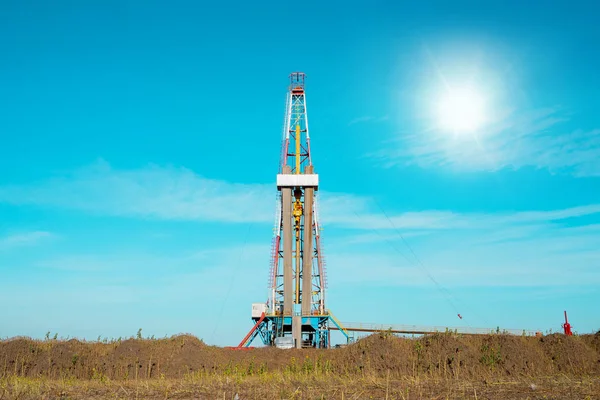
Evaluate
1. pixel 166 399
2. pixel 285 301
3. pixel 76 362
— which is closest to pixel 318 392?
pixel 166 399

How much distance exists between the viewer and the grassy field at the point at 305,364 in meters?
A: 15.9

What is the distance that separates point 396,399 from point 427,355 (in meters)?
7.63

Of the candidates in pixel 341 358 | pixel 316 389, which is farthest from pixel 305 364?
pixel 316 389

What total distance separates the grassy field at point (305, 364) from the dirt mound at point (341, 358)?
0.04 meters

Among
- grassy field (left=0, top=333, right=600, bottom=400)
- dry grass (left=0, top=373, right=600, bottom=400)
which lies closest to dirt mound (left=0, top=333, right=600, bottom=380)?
grassy field (left=0, top=333, right=600, bottom=400)

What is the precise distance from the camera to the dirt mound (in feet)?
64.6

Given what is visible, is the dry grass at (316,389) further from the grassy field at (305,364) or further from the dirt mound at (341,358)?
the dirt mound at (341,358)

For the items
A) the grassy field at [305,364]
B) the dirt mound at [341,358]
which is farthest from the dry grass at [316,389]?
the dirt mound at [341,358]

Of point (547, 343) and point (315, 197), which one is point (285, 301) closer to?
point (315, 197)

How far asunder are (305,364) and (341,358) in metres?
1.51

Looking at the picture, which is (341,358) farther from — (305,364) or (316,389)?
(316,389)

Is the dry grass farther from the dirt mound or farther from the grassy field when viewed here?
the dirt mound

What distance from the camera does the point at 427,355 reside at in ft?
66.3

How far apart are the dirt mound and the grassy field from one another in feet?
0.13
